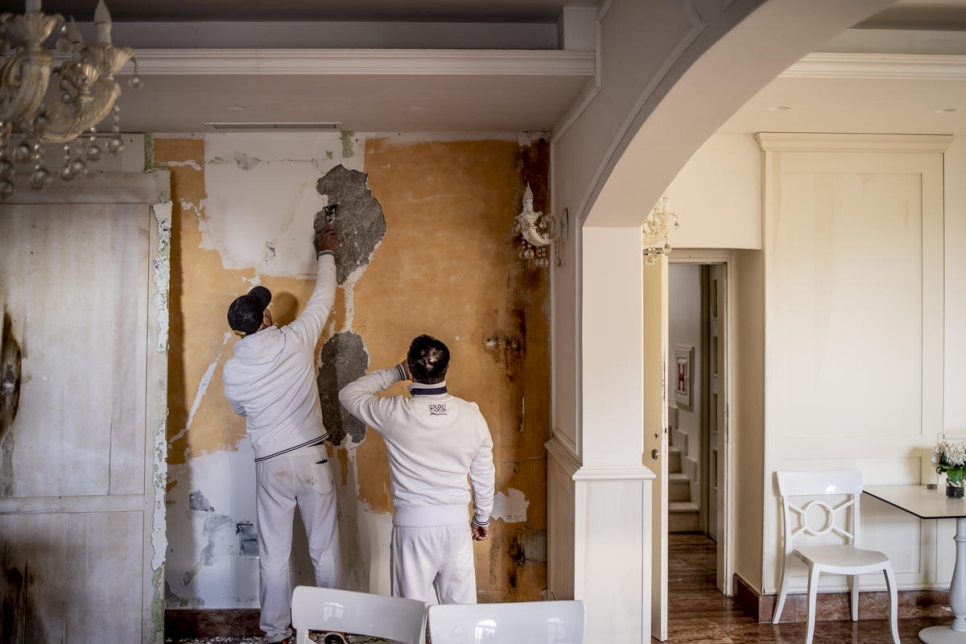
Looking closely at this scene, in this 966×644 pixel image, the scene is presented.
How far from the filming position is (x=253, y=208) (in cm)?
418

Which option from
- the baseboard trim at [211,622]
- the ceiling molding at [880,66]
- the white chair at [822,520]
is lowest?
the baseboard trim at [211,622]

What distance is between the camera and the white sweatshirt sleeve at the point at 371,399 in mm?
3219

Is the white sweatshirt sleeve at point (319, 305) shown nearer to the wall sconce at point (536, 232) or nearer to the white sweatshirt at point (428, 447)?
the white sweatshirt at point (428, 447)

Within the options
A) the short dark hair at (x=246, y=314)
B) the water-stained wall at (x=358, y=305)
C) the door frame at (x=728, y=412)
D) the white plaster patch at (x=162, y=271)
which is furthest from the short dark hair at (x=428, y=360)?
the door frame at (x=728, y=412)

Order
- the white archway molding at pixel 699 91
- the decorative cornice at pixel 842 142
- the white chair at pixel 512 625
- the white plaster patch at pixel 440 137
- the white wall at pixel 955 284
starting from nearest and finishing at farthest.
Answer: the white archway molding at pixel 699 91
the white chair at pixel 512 625
the white plaster patch at pixel 440 137
the decorative cornice at pixel 842 142
the white wall at pixel 955 284

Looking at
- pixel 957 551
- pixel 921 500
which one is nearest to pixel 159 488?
pixel 921 500

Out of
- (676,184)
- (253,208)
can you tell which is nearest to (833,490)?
(676,184)

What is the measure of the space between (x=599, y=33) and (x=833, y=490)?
2874mm

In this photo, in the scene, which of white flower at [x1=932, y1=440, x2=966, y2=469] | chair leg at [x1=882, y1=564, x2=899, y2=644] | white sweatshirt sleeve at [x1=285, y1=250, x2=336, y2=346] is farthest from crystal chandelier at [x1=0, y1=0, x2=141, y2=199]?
white flower at [x1=932, y1=440, x2=966, y2=469]

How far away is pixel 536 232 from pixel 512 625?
83.2 inches

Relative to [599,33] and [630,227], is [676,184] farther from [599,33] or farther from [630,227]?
[599,33]

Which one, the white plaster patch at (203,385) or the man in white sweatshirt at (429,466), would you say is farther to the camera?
the white plaster patch at (203,385)

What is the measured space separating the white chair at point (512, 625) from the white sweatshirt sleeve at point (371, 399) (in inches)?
43.2

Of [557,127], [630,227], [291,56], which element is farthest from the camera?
[557,127]
